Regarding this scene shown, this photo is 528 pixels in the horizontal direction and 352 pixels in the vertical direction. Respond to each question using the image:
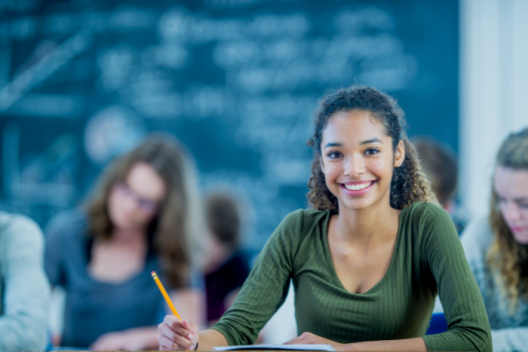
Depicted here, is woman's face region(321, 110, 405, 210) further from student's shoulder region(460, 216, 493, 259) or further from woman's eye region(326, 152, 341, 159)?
student's shoulder region(460, 216, 493, 259)

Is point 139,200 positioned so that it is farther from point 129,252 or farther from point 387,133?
point 387,133

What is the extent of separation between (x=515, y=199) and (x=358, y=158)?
63 cm

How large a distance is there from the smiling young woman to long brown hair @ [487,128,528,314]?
38 cm

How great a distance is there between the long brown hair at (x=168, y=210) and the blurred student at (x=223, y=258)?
0.46m

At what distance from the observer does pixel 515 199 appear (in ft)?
4.43

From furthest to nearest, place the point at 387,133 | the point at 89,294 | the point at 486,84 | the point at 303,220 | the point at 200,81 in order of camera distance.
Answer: the point at 200,81 < the point at 486,84 < the point at 89,294 < the point at 303,220 < the point at 387,133

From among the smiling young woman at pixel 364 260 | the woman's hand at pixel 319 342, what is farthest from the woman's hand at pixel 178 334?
the woman's hand at pixel 319 342

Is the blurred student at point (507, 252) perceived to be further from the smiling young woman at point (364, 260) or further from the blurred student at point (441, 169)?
the blurred student at point (441, 169)

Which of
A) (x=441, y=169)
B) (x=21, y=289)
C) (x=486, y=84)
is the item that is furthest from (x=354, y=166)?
(x=486, y=84)

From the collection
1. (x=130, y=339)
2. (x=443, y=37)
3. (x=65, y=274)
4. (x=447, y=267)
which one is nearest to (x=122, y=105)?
(x=65, y=274)

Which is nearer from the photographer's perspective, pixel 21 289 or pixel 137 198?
pixel 21 289

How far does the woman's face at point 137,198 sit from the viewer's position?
1886mm

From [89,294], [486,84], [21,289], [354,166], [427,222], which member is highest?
[486,84]

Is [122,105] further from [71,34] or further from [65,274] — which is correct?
[65,274]
